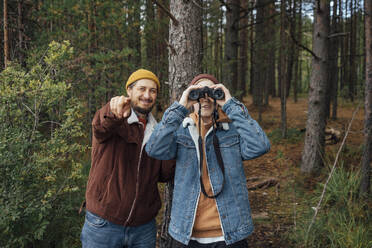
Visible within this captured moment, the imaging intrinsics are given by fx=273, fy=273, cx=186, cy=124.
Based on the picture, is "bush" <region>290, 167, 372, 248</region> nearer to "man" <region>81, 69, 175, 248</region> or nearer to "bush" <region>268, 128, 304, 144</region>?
"man" <region>81, 69, 175, 248</region>

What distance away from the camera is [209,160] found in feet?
6.88

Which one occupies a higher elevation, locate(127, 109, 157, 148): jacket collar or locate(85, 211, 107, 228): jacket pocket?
locate(127, 109, 157, 148): jacket collar

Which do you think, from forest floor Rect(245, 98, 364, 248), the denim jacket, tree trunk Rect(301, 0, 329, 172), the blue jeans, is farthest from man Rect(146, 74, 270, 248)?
tree trunk Rect(301, 0, 329, 172)

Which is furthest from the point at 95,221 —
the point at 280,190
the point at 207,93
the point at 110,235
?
the point at 280,190

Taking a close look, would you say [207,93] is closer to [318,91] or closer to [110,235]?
[110,235]

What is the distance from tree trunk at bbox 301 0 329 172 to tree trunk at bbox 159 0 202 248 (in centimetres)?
438

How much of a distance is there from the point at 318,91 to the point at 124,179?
18.6ft

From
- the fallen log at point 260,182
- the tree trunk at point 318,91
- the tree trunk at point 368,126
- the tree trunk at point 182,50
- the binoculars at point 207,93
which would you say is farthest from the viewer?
the tree trunk at point 318,91

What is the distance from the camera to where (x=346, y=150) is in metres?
7.38

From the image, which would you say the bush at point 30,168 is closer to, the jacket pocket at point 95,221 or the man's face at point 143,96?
the jacket pocket at point 95,221

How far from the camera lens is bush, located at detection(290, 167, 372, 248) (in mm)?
3219

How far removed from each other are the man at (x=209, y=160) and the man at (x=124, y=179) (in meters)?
0.24

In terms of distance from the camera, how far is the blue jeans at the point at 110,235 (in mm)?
2119

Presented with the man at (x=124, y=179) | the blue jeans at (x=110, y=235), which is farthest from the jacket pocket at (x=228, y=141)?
the blue jeans at (x=110, y=235)
